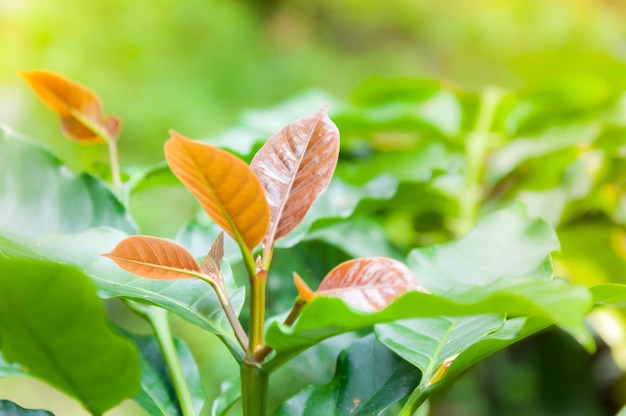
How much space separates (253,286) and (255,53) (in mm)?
2672

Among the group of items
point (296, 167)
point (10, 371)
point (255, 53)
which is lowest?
point (255, 53)

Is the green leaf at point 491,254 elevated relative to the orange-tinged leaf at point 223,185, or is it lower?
lower

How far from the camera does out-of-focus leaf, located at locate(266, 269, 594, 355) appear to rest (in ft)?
0.80

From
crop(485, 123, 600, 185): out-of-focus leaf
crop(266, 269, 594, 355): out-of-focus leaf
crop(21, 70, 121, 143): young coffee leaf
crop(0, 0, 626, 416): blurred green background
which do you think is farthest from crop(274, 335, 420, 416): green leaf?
crop(0, 0, 626, 416): blurred green background

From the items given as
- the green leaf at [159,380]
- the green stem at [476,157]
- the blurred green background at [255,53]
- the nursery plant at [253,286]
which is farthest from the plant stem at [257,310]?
the blurred green background at [255,53]

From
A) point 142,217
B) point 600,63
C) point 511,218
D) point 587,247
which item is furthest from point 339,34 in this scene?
point 511,218

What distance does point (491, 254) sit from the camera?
449 millimetres

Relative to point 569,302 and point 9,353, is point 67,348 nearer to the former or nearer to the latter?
point 9,353

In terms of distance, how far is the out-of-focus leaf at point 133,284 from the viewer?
1.11ft

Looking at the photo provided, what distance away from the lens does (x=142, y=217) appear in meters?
1.66

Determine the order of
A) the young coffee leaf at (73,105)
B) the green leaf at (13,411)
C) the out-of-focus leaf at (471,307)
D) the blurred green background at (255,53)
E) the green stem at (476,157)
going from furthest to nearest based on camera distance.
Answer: the blurred green background at (255,53), the green stem at (476,157), the young coffee leaf at (73,105), the green leaf at (13,411), the out-of-focus leaf at (471,307)

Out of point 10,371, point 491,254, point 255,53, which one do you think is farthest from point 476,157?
point 255,53

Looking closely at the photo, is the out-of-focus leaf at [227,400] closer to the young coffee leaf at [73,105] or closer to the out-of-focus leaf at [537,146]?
the young coffee leaf at [73,105]

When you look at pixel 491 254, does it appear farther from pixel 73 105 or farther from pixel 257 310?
pixel 73 105
